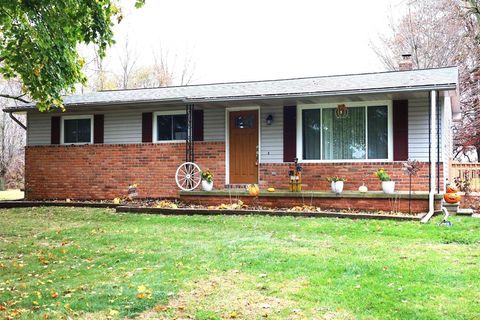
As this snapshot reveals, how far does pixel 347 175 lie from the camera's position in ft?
38.4

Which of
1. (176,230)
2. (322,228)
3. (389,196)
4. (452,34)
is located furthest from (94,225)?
(452,34)

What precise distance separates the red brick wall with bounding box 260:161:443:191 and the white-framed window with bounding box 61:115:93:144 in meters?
5.56

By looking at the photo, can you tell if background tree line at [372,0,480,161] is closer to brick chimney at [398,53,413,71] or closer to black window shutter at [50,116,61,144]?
brick chimney at [398,53,413,71]

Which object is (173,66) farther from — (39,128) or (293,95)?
(293,95)

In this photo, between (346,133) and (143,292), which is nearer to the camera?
(143,292)

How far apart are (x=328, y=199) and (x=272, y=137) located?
8.61 feet

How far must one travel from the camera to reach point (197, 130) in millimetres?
13227

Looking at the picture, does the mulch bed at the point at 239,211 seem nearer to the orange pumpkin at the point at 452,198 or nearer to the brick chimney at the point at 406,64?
the orange pumpkin at the point at 452,198

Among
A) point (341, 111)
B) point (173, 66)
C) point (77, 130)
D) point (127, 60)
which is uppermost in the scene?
point (127, 60)

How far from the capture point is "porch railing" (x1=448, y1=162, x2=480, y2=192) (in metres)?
14.2

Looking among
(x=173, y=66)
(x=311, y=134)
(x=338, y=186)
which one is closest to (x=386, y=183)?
(x=338, y=186)

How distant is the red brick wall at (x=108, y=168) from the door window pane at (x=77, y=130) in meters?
0.30

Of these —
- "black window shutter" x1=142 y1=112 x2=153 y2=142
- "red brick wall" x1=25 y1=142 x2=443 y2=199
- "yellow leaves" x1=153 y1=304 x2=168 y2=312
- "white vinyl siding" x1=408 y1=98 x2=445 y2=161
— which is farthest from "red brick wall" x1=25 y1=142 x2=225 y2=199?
"yellow leaves" x1=153 y1=304 x2=168 y2=312

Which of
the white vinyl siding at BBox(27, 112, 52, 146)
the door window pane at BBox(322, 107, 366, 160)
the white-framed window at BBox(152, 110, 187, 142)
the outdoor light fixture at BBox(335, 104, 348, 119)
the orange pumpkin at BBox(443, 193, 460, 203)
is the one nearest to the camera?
the orange pumpkin at BBox(443, 193, 460, 203)
